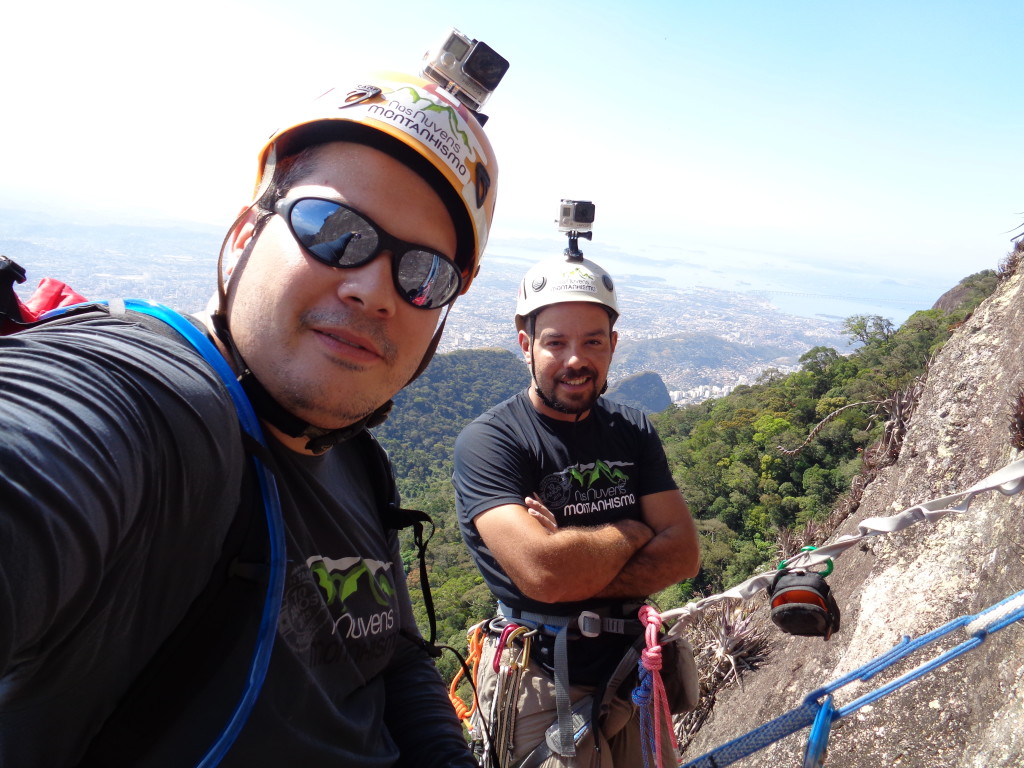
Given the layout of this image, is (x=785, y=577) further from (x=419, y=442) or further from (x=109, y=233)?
(x=109, y=233)

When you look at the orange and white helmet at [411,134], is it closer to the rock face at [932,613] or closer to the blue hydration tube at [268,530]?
the blue hydration tube at [268,530]

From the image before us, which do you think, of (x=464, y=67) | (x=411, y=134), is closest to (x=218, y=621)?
(x=411, y=134)

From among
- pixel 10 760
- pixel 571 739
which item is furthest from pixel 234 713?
pixel 571 739

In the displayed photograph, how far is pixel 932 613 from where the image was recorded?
3541 millimetres

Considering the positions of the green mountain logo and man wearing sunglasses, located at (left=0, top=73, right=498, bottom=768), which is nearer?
man wearing sunglasses, located at (left=0, top=73, right=498, bottom=768)

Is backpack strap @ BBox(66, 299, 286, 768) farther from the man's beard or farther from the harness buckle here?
the man's beard

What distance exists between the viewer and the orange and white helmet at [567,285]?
11.3ft

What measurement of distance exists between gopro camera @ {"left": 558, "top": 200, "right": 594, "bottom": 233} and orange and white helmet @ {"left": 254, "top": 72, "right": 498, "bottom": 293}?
6.78 ft

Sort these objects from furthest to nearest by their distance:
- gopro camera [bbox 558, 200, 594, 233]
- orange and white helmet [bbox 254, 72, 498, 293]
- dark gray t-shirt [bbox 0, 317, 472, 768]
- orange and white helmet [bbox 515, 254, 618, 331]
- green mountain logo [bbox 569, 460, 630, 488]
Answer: gopro camera [bbox 558, 200, 594, 233] → orange and white helmet [bbox 515, 254, 618, 331] → green mountain logo [bbox 569, 460, 630, 488] → orange and white helmet [bbox 254, 72, 498, 293] → dark gray t-shirt [bbox 0, 317, 472, 768]

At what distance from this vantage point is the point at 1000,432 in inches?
190

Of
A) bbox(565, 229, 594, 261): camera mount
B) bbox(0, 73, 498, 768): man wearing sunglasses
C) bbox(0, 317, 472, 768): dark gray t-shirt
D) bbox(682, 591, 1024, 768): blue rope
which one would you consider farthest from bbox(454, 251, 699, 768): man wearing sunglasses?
bbox(0, 317, 472, 768): dark gray t-shirt

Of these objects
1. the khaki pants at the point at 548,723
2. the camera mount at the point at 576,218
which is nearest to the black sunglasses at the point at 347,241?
the khaki pants at the point at 548,723

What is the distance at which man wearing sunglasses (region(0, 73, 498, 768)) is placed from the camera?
758mm

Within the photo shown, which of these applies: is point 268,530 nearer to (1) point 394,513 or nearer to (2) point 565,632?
(1) point 394,513
